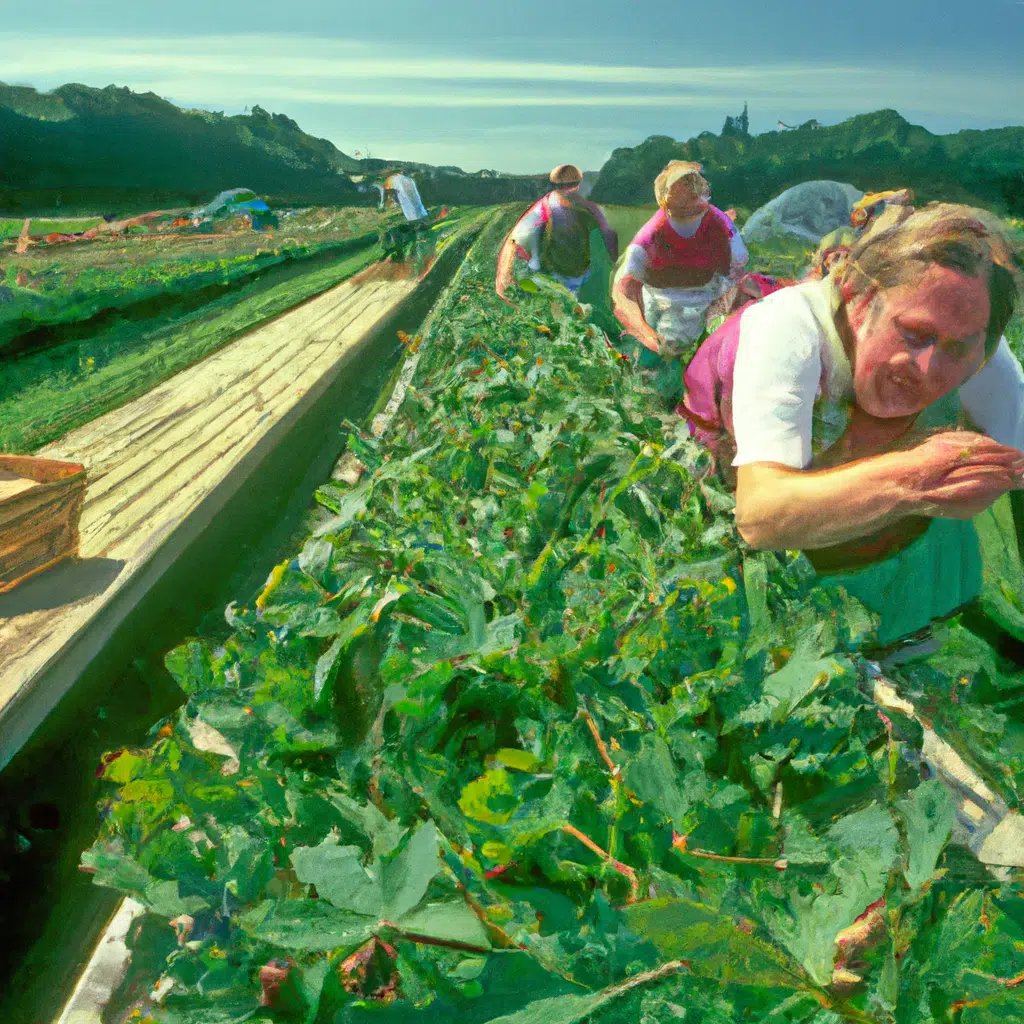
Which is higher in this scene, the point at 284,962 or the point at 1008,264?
the point at 1008,264

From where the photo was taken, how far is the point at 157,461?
245cm

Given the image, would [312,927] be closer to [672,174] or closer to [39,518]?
[39,518]

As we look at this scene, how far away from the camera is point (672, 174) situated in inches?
113

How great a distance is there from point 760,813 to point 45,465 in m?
1.63

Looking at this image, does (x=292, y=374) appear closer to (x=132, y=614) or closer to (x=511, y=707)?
(x=132, y=614)

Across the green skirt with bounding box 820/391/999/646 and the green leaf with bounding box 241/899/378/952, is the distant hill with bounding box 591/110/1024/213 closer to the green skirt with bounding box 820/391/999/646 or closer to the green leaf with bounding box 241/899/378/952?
the green skirt with bounding box 820/391/999/646

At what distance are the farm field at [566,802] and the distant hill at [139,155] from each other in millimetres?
1340

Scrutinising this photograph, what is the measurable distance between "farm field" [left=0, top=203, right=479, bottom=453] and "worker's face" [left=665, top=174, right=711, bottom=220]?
1797mm

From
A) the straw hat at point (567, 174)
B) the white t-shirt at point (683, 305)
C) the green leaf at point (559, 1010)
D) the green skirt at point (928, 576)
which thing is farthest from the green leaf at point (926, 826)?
the straw hat at point (567, 174)

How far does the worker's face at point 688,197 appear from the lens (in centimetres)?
289

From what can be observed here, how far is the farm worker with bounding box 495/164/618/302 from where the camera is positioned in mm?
4109

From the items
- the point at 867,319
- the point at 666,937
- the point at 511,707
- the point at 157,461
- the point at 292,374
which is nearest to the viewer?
the point at 666,937

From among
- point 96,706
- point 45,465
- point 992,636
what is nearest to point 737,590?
point 992,636

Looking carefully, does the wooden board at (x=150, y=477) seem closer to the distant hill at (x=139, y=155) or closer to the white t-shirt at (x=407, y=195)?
the distant hill at (x=139, y=155)
